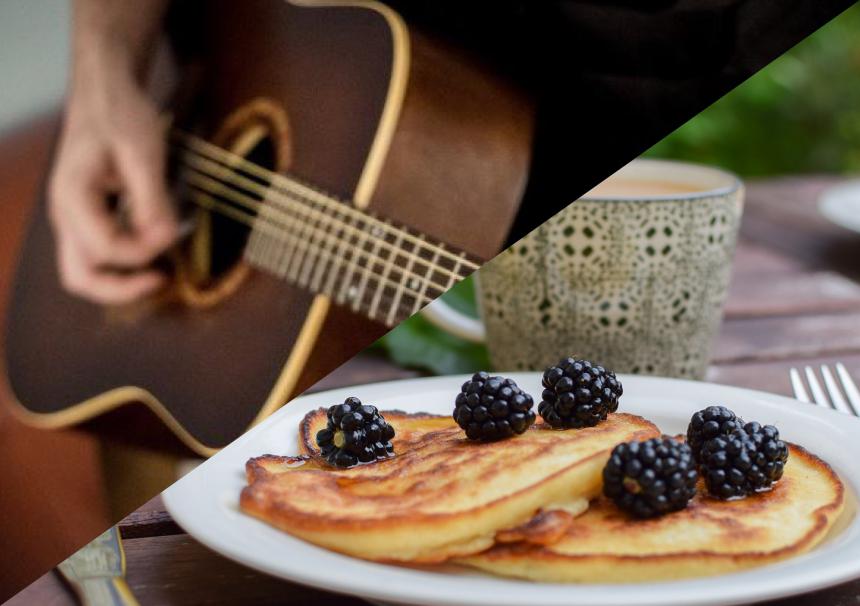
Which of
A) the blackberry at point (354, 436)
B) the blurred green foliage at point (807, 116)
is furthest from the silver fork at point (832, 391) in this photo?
the blurred green foliage at point (807, 116)

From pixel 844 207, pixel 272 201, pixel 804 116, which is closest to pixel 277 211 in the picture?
pixel 272 201

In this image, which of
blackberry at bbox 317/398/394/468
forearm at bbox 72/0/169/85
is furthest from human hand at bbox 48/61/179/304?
blackberry at bbox 317/398/394/468

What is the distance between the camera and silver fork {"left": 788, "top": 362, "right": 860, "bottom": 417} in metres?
0.72

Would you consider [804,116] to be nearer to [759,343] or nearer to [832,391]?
[759,343]

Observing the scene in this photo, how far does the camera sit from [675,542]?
0.43 metres

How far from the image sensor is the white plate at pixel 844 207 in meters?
1.21

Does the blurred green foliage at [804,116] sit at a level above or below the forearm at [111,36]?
below

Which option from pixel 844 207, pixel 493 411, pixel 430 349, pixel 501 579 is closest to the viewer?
pixel 501 579

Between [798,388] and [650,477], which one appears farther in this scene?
[798,388]

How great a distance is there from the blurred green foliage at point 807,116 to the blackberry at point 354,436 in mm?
2327

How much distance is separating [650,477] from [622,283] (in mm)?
340

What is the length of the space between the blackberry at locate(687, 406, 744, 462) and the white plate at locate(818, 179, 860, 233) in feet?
2.40

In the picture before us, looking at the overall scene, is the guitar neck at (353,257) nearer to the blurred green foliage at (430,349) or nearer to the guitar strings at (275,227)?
the guitar strings at (275,227)

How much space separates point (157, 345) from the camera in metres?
0.29
